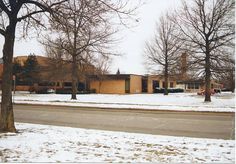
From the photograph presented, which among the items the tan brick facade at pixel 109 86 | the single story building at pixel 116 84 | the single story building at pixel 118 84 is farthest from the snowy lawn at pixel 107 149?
the tan brick facade at pixel 109 86

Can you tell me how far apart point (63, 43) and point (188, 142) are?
24.8 m

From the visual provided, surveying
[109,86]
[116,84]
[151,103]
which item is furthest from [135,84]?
[151,103]

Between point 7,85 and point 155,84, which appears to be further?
point 155,84

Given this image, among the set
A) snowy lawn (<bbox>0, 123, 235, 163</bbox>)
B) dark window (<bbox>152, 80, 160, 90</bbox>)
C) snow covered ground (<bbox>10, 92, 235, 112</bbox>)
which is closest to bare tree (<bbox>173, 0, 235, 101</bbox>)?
snow covered ground (<bbox>10, 92, 235, 112</bbox>)

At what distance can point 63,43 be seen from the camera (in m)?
32.3

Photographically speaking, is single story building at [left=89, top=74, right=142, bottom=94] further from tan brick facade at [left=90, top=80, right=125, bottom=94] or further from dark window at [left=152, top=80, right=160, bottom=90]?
dark window at [left=152, top=80, right=160, bottom=90]

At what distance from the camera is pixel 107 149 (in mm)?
7910

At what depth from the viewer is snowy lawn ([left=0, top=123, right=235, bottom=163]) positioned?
6.80m

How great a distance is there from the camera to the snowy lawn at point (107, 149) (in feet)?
22.3

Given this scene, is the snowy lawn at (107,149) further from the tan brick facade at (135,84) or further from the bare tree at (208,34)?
the tan brick facade at (135,84)

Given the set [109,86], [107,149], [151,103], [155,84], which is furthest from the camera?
[155,84]

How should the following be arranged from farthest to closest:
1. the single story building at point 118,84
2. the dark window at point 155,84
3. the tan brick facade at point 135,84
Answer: the dark window at point 155,84, the tan brick facade at point 135,84, the single story building at point 118,84

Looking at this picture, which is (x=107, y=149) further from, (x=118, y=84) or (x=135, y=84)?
(x=135, y=84)

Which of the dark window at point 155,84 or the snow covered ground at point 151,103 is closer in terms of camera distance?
the snow covered ground at point 151,103
